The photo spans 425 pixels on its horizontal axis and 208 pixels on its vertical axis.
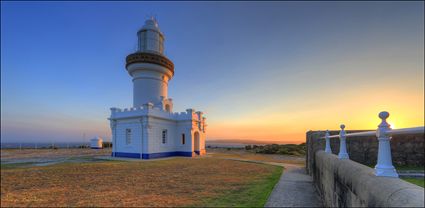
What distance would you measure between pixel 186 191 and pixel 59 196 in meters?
3.50

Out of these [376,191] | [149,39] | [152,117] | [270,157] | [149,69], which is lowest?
[270,157]

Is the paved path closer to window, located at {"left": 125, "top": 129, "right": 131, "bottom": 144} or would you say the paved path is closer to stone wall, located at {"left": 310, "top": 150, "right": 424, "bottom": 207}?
stone wall, located at {"left": 310, "top": 150, "right": 424, "bottom": 207}

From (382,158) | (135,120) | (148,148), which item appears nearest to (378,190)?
(382,158)

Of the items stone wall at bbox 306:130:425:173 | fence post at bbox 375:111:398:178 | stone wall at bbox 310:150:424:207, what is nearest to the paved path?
stone wall at bbox 306:130:425:173

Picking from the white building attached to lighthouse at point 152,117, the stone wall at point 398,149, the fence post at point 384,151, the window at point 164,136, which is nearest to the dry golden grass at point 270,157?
the white building attached to lighthouse at point 152,117

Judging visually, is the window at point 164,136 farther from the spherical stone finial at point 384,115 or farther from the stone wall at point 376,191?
the spherical stone finial at point 384,115

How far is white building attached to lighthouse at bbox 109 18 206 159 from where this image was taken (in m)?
18.2

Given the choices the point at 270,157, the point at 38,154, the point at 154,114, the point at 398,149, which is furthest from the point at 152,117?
the point at 398,149

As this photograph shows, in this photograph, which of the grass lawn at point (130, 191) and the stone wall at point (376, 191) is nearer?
the stone wall at point (376, 191)

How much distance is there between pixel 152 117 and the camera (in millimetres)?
18344

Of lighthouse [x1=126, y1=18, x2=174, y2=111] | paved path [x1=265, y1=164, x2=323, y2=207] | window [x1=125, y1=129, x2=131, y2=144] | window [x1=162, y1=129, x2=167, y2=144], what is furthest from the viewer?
lighthouse [x1=126, y1=18, x2=174, y2=111]

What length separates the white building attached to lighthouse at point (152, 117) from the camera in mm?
18203

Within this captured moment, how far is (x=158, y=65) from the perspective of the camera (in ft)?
70.3

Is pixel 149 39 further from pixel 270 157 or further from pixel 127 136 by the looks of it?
pixel 270 157
